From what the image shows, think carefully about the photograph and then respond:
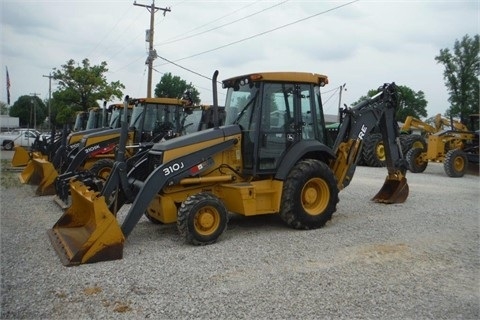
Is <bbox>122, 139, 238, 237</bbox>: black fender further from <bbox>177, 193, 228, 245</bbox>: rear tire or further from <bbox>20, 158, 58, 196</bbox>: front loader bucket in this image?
<bbox>20, 158, 58, 196</bbox>: front loader bucket

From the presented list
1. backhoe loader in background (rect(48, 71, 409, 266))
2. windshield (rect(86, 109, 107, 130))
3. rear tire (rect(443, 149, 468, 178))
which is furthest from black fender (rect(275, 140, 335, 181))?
windshield (rect(86, 109, 107, 130))

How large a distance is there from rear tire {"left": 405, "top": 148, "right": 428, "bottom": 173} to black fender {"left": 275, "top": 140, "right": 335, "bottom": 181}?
31.2 feet

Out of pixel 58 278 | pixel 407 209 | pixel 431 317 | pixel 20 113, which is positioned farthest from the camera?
pixel 20 113

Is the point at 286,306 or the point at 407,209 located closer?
the point at 286,306

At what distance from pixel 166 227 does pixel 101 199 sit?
1931 millimetres

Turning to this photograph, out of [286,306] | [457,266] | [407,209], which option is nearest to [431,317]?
[286,306]

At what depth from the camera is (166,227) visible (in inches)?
283

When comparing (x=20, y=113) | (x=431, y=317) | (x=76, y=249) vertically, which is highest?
(x=20, y=113)

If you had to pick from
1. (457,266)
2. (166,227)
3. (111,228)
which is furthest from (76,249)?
(457,266)

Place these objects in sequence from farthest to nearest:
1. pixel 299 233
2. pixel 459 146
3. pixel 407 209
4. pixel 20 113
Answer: pixel 20 113 < pixel 459 146 < pixel 407 209 < pixel 299 233

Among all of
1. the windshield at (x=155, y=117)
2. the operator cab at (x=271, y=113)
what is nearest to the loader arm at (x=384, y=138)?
the operator cab at (x=271, y=113)

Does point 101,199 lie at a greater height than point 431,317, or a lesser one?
greater

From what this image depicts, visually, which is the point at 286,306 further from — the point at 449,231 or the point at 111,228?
the point at 449,231

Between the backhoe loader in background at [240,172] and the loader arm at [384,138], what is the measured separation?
1.58ft
